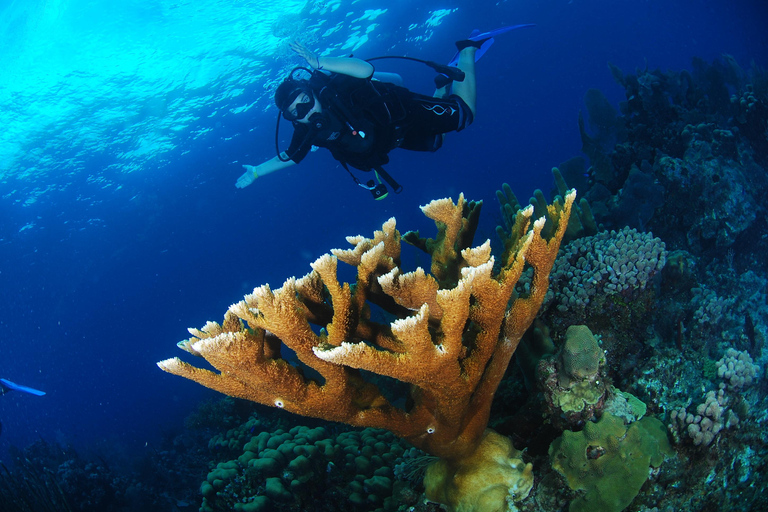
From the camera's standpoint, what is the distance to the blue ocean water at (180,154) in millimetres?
19719

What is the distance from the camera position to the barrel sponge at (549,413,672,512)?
2.17m

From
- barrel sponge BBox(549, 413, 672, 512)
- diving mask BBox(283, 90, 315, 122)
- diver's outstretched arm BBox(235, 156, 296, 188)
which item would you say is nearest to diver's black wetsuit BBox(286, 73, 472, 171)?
diving mask BBox(283, 90, 315, 122)

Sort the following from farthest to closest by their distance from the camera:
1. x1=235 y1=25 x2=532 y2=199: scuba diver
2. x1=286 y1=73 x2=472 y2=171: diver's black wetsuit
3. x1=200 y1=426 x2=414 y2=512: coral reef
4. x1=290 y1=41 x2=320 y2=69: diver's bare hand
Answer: x1=286 y1=73 x2=472 y2=171: diver's black wetsuit
x1=235 y1=25 x2=532 y2=199: scuba diver
x1=290 y1=41 x2=320 y2=69: diver's bare hand
x1=200 y1=426 x2=414 y2=512: coral reef

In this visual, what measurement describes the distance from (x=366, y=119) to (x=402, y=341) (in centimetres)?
460

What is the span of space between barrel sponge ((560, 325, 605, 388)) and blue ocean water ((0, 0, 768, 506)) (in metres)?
5.69

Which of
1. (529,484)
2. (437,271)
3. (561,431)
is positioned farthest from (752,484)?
(437,271)

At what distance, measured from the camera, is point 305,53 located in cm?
462

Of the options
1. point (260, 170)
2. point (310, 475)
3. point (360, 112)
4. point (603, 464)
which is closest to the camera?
point (603, 464)

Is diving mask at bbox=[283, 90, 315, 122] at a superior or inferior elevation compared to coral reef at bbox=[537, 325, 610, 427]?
superior

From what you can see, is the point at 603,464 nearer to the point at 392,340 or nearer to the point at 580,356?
the point at 580,356

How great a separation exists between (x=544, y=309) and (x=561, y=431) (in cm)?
129

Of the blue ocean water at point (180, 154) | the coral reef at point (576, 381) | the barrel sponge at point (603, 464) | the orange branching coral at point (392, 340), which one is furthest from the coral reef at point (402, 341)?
the blue ocean water at point (180, 154)

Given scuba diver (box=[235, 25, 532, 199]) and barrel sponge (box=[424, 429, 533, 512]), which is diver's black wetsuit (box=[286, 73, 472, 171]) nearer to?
scuba diver (box=[235, 25, 532, 199])

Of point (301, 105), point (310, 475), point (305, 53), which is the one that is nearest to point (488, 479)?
point (310, 475)
